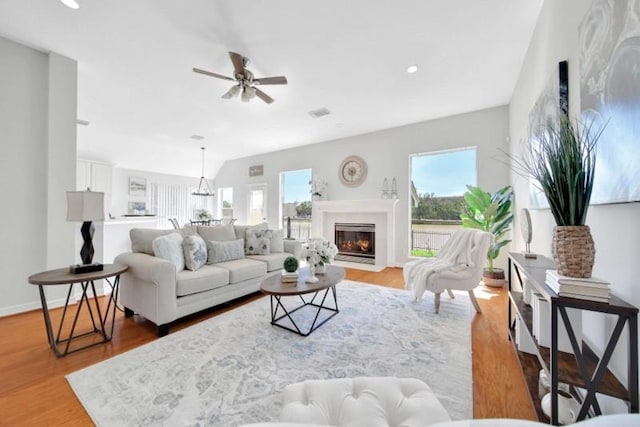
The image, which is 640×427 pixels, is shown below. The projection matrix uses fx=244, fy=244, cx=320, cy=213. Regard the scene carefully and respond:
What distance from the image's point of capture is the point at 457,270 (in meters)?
2.76

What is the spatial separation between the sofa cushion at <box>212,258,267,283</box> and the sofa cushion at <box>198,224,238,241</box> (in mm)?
427

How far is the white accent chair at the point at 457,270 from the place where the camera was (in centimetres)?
266

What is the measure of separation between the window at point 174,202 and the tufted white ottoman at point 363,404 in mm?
7854

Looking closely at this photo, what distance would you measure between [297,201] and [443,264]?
4.36 metres

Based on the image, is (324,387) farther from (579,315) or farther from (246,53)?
(246,53)

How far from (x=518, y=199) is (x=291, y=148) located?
5.04 metres

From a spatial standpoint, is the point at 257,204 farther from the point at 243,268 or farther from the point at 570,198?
the point at 570,198

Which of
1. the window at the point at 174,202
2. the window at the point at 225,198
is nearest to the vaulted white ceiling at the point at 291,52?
the window at the point at 174,202

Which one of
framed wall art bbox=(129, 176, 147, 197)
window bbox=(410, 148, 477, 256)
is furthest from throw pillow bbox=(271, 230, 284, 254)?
framed wall art bbox=(129, 176, 147, 197)

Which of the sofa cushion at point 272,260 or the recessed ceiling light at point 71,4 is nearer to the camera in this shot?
the recessed ceiling light at point 71,4

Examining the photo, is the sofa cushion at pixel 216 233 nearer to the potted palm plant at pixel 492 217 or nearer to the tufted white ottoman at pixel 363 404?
the tufted white ottoman at pixel 363 404

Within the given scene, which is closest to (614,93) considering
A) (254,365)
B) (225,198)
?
(254,365)

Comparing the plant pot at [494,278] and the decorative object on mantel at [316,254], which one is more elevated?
the decorative object on mantel at [316,254]

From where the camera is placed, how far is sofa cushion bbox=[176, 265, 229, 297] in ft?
7.87
